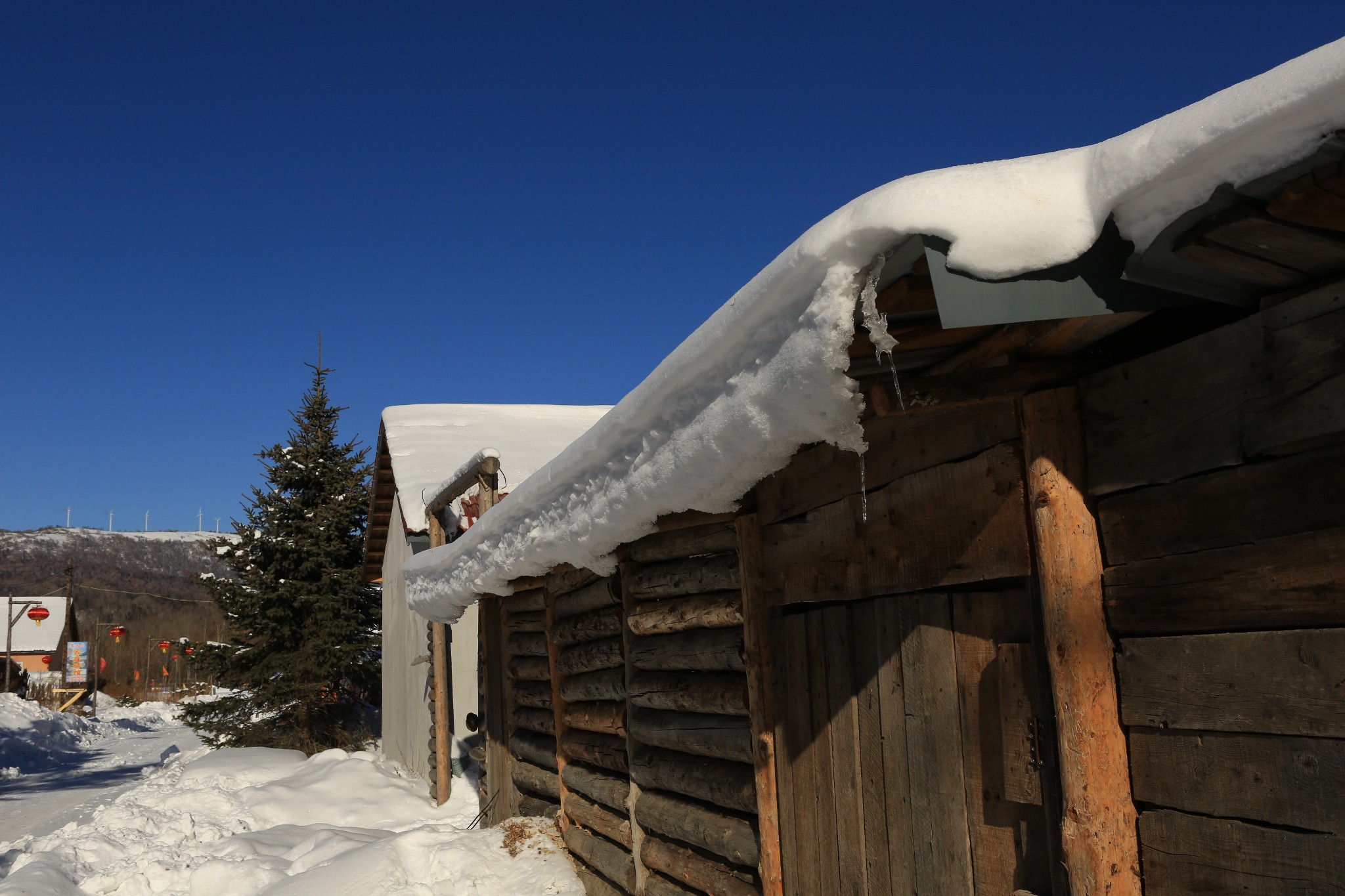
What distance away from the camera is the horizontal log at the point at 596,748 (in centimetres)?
569

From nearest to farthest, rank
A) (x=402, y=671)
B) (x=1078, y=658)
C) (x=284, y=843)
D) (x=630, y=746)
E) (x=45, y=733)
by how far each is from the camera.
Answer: (x=1078, y=658) → (x=630, y=746) → (x=284, y=843) → (x=402, y=671) → (x=45, y=733)

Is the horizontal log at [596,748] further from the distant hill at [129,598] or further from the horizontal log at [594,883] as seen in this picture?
the distant hill at [129,598]

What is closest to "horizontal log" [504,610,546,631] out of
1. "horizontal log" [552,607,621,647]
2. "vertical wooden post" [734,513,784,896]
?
"horizontal log" [552,607,621,647]

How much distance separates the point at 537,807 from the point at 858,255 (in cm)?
626

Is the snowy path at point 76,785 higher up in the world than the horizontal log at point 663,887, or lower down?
lower down

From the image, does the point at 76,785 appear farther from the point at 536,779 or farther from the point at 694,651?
the point at 694,651

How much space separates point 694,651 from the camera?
463cm

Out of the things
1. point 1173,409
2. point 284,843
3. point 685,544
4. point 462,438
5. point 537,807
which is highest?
point 462,438

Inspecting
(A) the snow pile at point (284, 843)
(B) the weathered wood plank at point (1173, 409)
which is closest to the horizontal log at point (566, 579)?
(A) the snow pile at point (284, 843)

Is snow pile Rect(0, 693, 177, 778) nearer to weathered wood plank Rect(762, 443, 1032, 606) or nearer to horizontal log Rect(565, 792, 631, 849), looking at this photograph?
horizontal log Rect(565, 792, 631, 849)

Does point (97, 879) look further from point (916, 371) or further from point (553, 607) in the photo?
point (916, 371)

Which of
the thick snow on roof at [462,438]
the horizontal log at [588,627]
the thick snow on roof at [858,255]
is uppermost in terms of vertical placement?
the thick snow on roof at [462,438]

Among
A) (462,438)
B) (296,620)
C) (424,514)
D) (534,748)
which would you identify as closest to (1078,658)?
(534,748)

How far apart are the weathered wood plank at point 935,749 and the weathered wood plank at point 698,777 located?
1144 millimetres
